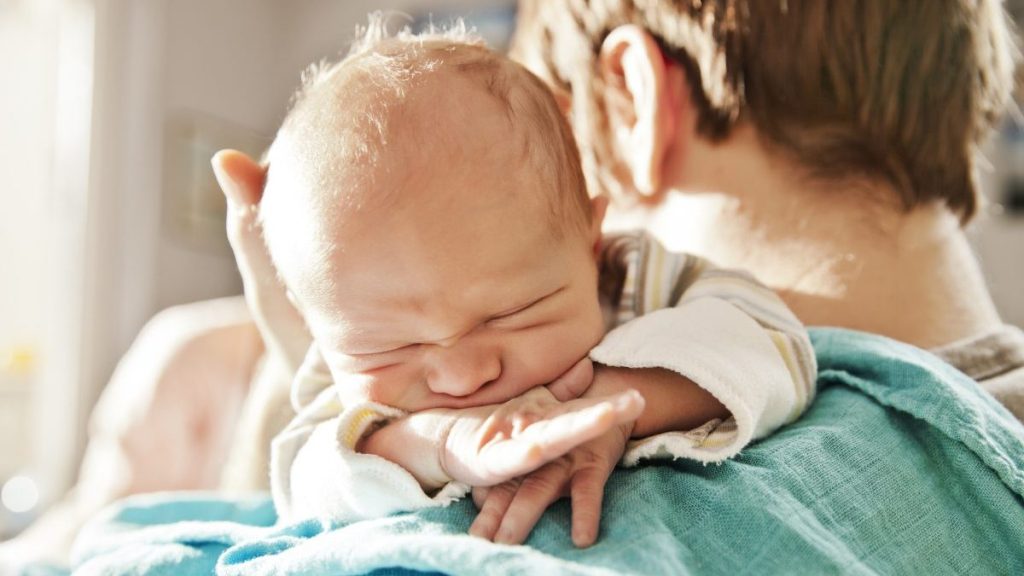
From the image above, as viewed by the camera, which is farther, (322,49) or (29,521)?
(322,49)

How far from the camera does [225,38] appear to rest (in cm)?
392

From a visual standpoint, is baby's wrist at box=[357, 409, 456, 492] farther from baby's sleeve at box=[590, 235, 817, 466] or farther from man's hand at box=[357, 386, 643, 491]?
baby's sleeve at box=[590, 235, 817, 466]

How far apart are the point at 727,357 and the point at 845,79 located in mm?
424

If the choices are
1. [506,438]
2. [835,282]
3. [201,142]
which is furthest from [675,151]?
[201,142]

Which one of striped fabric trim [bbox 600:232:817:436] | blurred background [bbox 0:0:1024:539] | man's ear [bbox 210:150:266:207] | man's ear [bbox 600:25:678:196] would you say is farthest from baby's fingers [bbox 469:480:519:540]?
blurred background [bbox 0:0:1024:539]

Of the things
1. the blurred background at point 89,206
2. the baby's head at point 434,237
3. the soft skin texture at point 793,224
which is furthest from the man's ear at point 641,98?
the blurred background at point 89,206

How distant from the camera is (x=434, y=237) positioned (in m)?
0.67

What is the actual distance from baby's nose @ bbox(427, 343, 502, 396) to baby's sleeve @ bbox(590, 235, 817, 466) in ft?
0.28

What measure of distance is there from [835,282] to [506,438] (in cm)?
48

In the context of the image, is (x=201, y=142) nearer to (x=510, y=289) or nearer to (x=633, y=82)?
(x=633, y=82)

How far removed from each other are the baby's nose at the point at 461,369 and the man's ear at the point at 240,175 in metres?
0.28

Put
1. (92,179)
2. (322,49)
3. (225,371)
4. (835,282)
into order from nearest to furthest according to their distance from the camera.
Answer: (835,282) < (225,371) < (92,179) < (322,49)

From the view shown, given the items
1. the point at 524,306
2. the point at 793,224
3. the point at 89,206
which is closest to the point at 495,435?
the point at 524,306

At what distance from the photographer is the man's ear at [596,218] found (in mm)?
824
